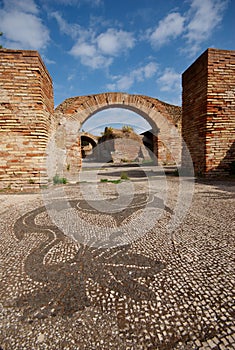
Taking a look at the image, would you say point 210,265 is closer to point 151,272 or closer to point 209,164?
point 151,272

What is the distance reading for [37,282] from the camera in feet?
3.58

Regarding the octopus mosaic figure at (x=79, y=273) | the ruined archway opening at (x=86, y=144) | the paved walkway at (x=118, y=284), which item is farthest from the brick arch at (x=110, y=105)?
the ruined archway opening at (x=86, y=144)

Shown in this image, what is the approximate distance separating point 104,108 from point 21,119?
5.63 metres

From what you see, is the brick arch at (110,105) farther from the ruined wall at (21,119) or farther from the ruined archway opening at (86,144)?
the ruined archway opening at (86,144)

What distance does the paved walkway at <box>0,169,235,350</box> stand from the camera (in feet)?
2.45

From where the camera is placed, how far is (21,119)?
13.9ft

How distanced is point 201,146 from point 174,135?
17.6 feet

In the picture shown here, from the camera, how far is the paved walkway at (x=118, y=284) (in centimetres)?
75

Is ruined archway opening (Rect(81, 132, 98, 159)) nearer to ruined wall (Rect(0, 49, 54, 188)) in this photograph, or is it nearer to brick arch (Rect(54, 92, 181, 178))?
brick arch (Rect(54, 92, 181, 178))

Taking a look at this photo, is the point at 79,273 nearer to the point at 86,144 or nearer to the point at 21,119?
the point at 21,119

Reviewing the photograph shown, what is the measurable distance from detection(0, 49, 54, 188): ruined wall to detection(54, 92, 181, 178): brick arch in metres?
3.42

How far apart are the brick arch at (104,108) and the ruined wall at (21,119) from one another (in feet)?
11.2

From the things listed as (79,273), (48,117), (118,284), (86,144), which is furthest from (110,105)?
(86,144)

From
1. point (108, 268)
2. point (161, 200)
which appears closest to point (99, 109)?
point (161, 200)
